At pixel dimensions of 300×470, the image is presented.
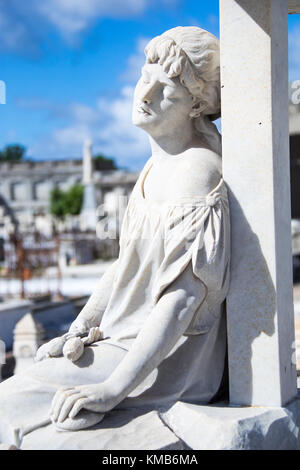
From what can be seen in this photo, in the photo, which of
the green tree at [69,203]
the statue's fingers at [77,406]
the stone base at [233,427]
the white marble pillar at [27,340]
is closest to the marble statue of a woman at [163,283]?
the statue's fingers at [77,406]

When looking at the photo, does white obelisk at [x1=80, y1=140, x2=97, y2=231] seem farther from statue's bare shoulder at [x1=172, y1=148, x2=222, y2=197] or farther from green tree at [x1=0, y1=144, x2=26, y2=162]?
green tree at [x1=0, y1=144, x2=26, y2=162]

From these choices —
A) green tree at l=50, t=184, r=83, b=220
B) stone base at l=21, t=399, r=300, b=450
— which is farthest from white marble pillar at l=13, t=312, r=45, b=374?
green tree at l=50, t=184, r=83, b=220

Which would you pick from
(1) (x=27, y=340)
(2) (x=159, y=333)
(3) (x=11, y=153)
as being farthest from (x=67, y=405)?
(3) (x=11, y=153)

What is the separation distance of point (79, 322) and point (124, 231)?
1.59 ft

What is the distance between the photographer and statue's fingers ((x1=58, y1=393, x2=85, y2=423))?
8.05 feet

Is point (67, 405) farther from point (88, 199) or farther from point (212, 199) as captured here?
point (88, 199)

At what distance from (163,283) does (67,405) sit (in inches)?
24.9

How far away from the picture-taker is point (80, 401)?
2.44 meters

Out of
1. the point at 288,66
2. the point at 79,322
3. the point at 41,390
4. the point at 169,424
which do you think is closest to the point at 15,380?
the point at 41,390

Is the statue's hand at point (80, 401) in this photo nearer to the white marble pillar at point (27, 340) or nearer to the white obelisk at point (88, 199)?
the white marble pillar at point (27, 340)

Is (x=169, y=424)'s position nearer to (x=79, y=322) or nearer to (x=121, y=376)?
(x=121, y=376)

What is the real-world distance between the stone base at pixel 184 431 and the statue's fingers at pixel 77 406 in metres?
0.08

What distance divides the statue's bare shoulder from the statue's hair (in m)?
0.22

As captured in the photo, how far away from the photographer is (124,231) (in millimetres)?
3057
